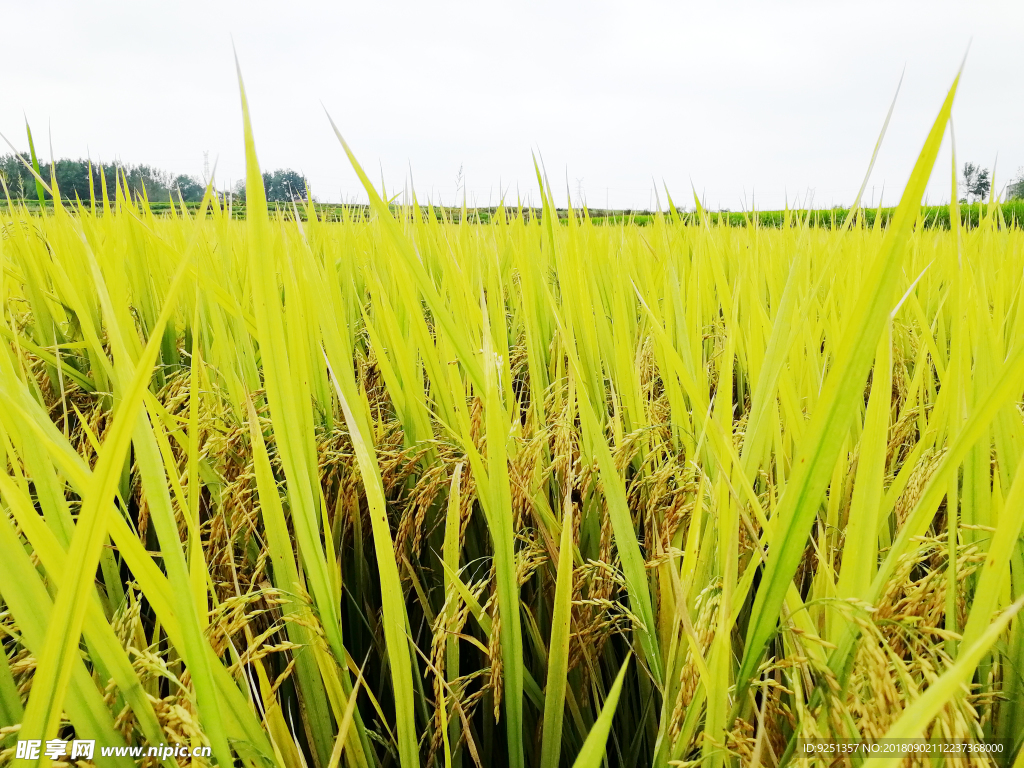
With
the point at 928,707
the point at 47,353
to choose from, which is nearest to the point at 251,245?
the point at 928,707

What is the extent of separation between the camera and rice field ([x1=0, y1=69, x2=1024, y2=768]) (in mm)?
351

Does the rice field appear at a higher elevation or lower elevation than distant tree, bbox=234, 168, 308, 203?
lower

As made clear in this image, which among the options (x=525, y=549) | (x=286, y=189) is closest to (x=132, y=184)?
(x=286, y=189)

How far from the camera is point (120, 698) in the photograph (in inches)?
17.3

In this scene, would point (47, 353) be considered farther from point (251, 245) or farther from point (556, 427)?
point (556, 427)

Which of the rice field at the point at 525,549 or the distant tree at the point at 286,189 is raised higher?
the distant tree at the point at 286,189

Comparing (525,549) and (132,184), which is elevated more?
(132,184)

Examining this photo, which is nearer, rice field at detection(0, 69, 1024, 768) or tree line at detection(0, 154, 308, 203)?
rice field at detection(0, 69, 1024, 768)

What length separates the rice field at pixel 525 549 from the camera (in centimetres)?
35

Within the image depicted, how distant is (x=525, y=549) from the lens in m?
0.61

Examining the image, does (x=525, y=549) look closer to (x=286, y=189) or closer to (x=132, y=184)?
(x=286, y=189)

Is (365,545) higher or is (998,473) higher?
(998,473)

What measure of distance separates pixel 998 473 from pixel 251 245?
2.21 ft

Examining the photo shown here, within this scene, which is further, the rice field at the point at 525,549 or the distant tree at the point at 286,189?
the distant tree at the point at 286,189
